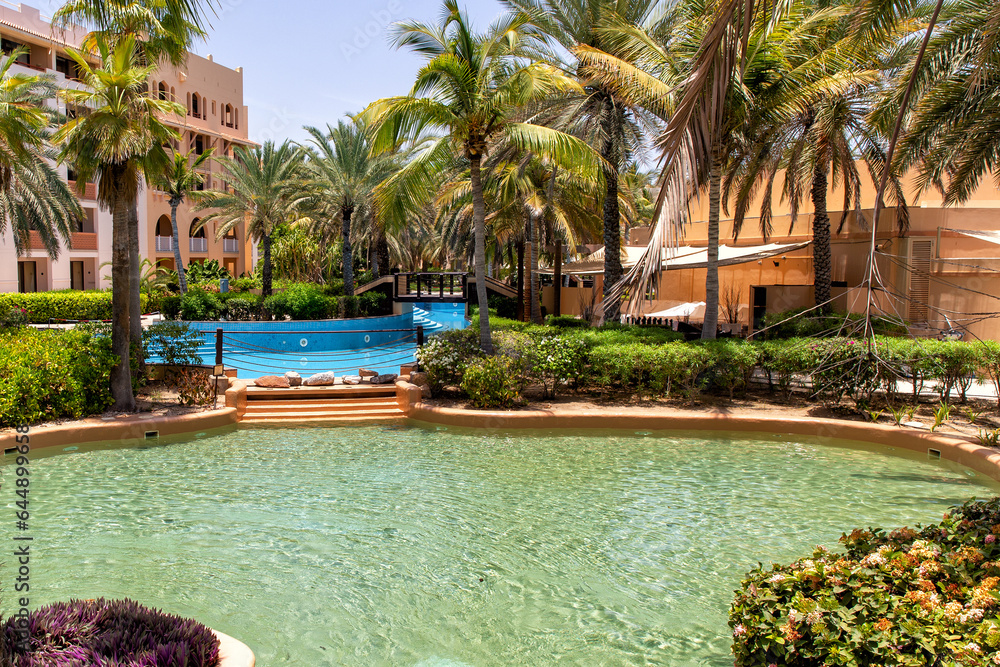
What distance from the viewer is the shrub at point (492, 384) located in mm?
12250

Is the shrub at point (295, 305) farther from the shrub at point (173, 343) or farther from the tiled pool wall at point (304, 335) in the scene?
the shrub at point (173, 343)

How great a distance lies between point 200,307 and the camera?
27.2 meters

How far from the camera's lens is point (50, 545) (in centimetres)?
655

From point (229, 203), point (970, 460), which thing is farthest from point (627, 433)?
point (229, 203)

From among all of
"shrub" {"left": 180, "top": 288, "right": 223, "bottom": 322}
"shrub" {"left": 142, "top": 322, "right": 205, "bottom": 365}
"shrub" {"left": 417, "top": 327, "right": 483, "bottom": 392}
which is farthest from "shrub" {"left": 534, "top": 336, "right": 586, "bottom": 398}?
"shrub" {"left": 180, "top": 288, "right": 223, "bottom": 322}

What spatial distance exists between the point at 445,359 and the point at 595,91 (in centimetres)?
745

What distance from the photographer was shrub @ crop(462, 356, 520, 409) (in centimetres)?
1225

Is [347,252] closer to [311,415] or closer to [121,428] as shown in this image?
[311,415]

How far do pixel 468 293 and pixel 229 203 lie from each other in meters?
11.7

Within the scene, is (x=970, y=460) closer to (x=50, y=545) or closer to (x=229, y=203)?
(x=50, y=545)

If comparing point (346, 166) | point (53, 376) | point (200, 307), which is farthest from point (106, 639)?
point (346, 166)

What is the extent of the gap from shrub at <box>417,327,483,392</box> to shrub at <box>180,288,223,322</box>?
54.6ft

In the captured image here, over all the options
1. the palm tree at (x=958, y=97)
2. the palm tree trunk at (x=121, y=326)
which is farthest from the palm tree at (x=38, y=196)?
the palm tree at (x=958, y=97)

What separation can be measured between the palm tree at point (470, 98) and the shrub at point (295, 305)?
51.1 feet
